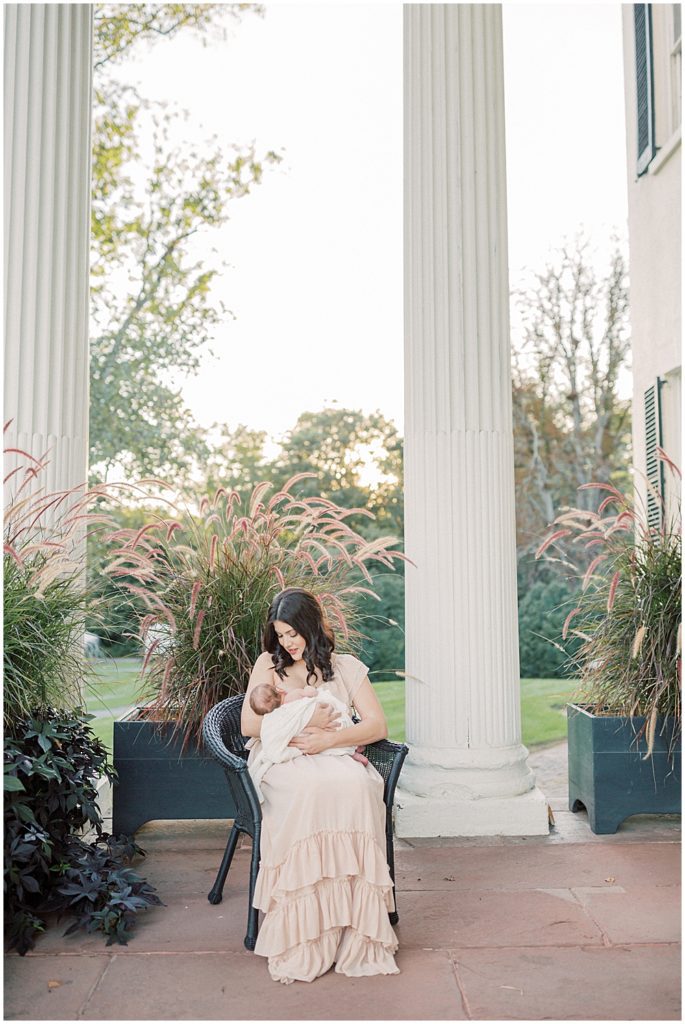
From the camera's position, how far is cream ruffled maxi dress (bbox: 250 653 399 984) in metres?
2.82

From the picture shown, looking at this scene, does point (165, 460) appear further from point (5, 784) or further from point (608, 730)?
point (5, 784)

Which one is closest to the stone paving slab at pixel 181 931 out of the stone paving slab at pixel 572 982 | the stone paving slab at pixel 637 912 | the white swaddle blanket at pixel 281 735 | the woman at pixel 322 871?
the woman at pixel 322 871

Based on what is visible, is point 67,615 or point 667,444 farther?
point 667,444

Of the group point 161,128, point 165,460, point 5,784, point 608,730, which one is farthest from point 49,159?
point 161,128

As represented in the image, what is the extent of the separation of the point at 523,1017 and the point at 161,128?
35.9 ft

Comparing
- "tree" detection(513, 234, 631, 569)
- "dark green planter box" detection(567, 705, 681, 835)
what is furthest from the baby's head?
"tree" detection(513, 234, 631, 569)

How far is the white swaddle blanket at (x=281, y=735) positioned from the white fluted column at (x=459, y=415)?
1286 millimetres

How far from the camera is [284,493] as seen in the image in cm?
431

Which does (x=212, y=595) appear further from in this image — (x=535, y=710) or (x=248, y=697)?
(x=535, y=710)

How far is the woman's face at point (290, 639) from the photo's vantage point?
3.20 meters

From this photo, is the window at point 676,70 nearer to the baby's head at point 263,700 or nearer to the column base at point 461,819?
the column base at point 461,819

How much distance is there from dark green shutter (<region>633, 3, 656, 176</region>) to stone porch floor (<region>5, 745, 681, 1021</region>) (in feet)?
14.7

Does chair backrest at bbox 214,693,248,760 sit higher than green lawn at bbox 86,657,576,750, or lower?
higher

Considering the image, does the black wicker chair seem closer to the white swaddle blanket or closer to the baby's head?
the white swaddle blanket
